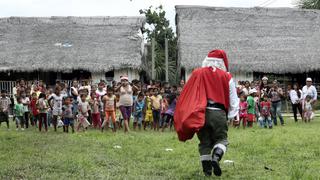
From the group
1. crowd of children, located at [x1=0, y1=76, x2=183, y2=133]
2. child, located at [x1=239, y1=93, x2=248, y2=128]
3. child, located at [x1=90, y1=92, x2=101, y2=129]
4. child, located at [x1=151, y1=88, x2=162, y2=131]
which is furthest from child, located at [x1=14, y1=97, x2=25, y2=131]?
child, located at [x1=239, y1=93, x2=248, y2=128]

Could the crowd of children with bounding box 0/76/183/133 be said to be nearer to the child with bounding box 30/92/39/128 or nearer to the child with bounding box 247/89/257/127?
the child with bounding box 30/92/39/128

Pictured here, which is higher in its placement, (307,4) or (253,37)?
(307,4)

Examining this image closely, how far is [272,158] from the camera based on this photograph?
330 inches

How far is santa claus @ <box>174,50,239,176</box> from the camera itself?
6.73 m

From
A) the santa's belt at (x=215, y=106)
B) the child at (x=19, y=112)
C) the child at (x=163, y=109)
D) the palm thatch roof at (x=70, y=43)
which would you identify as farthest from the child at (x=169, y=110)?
the palm thatch roof at (x=70, y=43)

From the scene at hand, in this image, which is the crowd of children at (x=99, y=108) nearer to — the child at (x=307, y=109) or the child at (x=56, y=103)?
the child at (x=56, y=103)

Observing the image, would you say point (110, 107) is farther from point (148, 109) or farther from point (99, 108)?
point (148, 109)

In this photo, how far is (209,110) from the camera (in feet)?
22.8

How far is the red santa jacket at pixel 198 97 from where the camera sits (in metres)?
6.72

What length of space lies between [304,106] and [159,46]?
59.4 feet

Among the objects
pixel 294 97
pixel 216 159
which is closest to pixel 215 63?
pixel 216 159

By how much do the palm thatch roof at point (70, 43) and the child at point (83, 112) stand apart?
11.1m

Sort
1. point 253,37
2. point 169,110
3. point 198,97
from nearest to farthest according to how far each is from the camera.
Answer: point 198,97 → point 169,110 → point 253,37

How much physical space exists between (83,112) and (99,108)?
79cm
